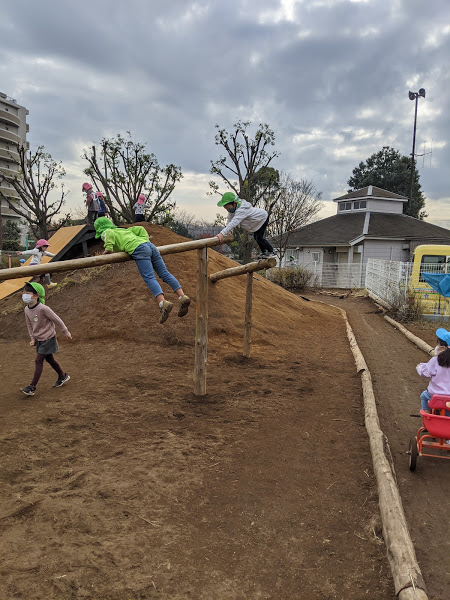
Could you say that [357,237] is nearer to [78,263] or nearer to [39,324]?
[39,324]

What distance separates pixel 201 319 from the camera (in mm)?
6215

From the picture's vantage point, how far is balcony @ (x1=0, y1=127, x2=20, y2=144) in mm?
61781

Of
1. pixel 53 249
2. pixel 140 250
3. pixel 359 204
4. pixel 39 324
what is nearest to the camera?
pixel 140 250

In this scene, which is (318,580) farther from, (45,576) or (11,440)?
(11,440)

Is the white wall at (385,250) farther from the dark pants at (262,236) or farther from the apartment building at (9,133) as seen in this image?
the apartment building at (9,133)

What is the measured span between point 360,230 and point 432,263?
15254 millimetres

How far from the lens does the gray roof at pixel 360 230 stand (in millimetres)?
28253

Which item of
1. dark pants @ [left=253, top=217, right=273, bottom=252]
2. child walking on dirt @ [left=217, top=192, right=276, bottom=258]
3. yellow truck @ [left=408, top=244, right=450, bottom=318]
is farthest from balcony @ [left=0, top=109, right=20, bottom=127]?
child walking on dirt @ [left=217, top=192, right=276, bottom=258]

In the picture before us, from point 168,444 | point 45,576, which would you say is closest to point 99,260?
point 168,444

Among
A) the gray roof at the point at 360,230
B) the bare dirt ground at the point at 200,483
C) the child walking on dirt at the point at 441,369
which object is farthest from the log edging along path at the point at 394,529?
the gray roof at the point at 360,230

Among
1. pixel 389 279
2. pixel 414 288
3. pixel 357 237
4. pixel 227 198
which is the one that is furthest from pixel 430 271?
pixel 357 237

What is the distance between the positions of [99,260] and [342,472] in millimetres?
3454

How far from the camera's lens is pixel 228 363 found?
8.36 m

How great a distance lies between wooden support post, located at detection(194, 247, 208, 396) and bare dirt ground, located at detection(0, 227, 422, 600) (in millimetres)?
281
